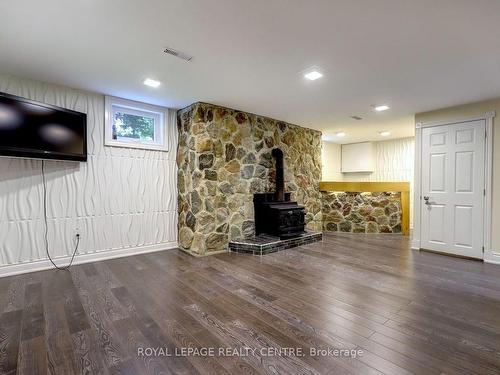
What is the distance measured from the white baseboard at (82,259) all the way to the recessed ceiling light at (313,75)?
135 inches

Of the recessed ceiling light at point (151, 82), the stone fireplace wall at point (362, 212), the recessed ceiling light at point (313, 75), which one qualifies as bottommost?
the stone fireplace wall at point (362, 212)

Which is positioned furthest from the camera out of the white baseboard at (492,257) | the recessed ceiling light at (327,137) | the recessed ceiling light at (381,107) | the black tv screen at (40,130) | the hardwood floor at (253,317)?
the recessed ceiling light at (327,137)

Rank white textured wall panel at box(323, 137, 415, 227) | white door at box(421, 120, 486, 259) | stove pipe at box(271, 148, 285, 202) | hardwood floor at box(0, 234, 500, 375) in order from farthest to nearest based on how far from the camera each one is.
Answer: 1. white textured wall panel at box(323, 137, 415, 227)
2. stove pipe at box(271, 148, 285, 202)
3. white door at box(421, 120, 486, 259)
4. hardwood floor at box(0, 234, 500, 375)

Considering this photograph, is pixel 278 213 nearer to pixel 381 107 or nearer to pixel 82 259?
pixel 381 107

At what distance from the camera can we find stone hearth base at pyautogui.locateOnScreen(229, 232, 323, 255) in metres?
Answer: 4.10

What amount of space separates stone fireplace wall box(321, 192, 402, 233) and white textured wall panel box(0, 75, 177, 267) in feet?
12.4

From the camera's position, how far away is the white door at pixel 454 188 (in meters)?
3.77

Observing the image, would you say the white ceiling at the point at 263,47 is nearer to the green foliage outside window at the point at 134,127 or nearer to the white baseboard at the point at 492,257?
the green foliage outside window at the point at 134,127

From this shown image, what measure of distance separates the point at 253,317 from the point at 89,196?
295cm

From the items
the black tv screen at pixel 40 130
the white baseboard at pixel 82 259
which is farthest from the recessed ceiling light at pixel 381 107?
the black tv screen at pixel 40 130

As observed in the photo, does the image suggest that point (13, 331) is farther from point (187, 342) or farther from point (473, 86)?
point (473, 86)

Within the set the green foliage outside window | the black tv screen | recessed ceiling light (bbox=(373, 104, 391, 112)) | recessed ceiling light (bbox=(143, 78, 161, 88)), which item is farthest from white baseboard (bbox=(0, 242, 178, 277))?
recessed ceiling light (bbox=(373, 104, 391, 112))

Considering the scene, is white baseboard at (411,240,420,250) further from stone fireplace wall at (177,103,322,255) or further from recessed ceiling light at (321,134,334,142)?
recessed ceiling light at (321,134,334,142)

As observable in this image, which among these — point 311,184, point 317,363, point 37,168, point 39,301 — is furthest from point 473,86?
point 37,168
